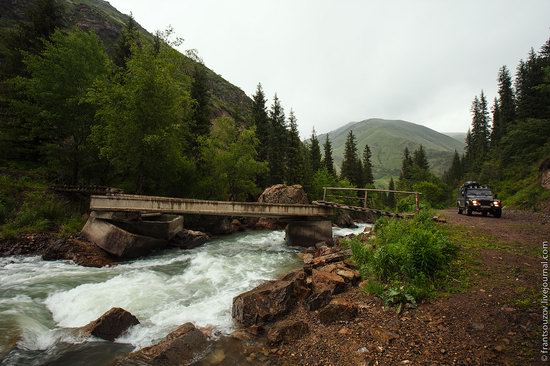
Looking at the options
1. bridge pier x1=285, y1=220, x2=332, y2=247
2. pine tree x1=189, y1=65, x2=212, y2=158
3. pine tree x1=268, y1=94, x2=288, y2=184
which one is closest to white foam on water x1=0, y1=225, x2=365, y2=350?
bridge pier x1=285, y1=220, x2=332, y2=247

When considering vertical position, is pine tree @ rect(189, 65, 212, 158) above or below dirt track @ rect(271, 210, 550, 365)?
above

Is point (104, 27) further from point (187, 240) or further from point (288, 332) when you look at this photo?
point (288, 332)

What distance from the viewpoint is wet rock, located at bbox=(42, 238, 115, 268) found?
46.7 ft

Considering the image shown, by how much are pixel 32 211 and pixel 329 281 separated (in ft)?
59.3

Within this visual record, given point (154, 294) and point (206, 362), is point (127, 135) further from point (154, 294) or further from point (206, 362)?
point (206, 362)

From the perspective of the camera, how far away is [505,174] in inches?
1905

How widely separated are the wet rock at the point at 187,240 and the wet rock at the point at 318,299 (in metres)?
13.9

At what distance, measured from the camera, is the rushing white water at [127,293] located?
7.59 metres

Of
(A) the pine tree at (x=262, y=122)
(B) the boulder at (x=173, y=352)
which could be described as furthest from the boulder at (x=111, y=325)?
(A) the pine tree at (x=262, y=122)

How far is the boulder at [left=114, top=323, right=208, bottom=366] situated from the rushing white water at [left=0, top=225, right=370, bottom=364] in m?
0.73

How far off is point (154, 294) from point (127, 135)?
45.6 ft

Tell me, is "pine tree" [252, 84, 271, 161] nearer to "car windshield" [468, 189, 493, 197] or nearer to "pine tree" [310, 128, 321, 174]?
"pine tree" [310, 128, 321, 174]

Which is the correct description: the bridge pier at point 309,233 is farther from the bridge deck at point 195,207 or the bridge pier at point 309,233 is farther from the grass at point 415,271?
the grass at point 415,271

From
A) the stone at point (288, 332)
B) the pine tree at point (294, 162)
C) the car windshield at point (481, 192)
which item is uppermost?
the pine tree at point (294, 162)
